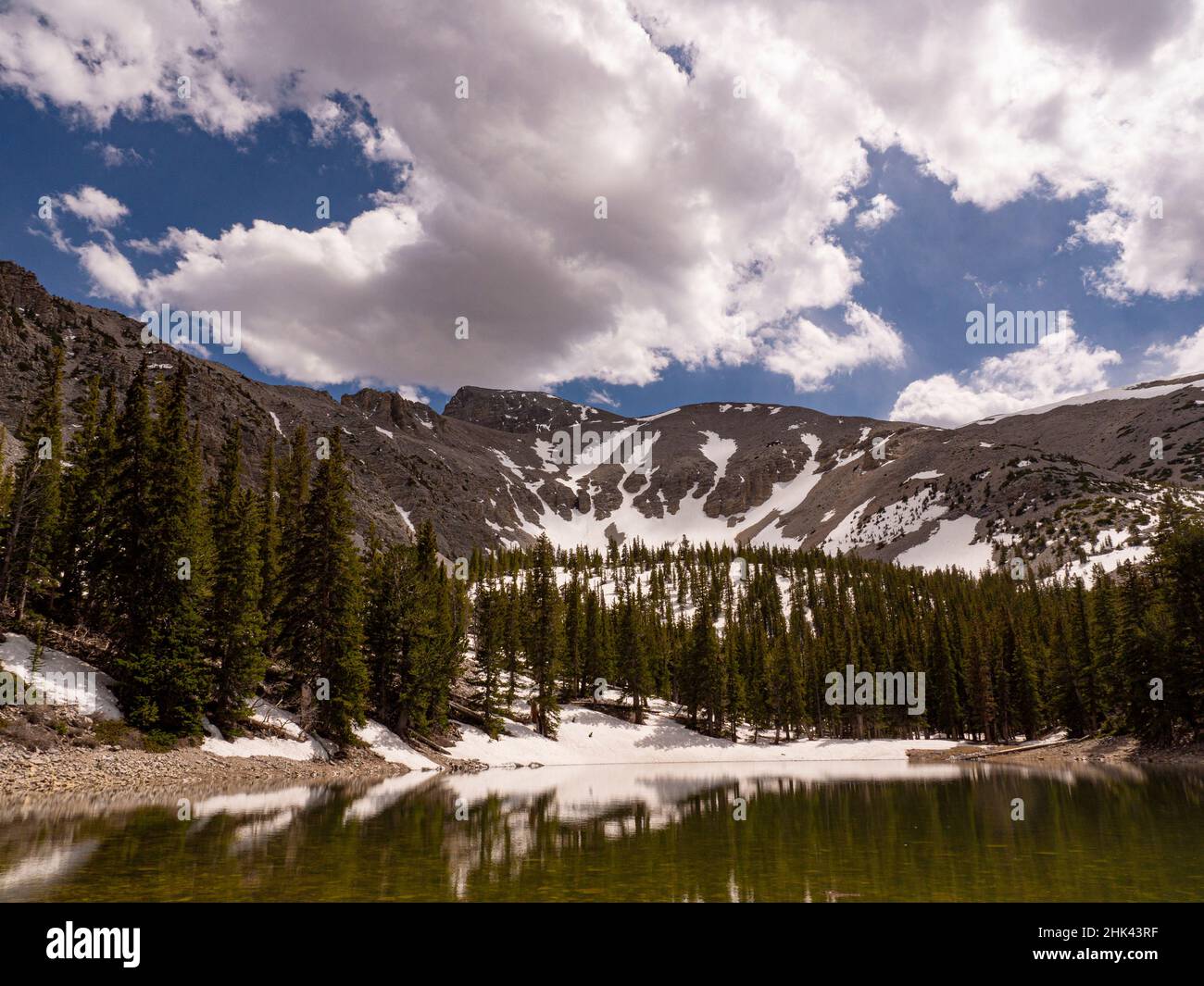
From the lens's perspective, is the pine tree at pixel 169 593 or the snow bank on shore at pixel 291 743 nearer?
the pine tree at pixel 169 593

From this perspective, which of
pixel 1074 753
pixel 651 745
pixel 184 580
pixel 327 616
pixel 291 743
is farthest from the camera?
pixel 651 745

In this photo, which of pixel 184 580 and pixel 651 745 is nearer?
pixel 184 580

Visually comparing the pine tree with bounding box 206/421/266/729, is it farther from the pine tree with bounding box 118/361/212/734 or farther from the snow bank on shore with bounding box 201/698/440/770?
the snow bank on shore with bounding box 201/698/440/770

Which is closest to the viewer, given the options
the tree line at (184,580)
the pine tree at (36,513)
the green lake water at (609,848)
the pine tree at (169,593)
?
the green lake water at (609,848)

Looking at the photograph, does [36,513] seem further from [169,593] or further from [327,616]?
[327,616]

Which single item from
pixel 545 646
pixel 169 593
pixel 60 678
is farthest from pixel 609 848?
pixel 545 646

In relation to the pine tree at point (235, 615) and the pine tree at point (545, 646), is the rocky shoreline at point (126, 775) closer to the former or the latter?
the pine tree at point (235, 615)

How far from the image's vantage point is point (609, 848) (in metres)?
18.6

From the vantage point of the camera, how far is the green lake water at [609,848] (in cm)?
1308

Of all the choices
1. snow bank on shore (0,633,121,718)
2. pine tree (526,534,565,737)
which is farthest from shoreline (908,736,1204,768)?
snow bank on shore (0,633,121,718)

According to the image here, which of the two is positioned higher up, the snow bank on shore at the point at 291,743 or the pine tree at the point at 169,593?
the pine tree at the point at 169,593

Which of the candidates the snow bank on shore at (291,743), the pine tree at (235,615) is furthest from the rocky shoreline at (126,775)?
the pine tree at (235,615)

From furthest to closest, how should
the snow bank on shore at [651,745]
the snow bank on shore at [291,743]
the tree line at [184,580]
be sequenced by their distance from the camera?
the snow bank on shore at [651,745] < the snow bank on shore at [291,743] < the tree line at [184,580]
